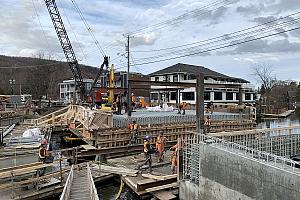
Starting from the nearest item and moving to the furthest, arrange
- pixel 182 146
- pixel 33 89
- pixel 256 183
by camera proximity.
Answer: pixel 256 183
pixel 182 146
pixel 33 89

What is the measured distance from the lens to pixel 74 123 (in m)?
29.0

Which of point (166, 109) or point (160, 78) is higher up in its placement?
point (160, 78)

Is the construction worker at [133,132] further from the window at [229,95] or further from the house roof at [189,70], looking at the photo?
the house roof at [189,70]

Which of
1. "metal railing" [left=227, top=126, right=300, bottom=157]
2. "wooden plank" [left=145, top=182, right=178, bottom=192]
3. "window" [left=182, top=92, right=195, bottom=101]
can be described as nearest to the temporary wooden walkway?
"wooden plank" [left=145, top=182, right=178, bottom=192]

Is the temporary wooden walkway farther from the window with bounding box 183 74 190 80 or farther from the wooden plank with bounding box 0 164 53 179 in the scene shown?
the window with bounding box 183 74 190 80

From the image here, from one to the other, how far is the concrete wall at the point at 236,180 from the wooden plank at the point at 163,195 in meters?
0.44

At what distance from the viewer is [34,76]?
7894 centimetres

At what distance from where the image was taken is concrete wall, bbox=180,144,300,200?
731 cm

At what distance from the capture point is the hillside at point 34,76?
78019 millimetres

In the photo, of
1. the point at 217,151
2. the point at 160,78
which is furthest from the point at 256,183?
the point at 160,78

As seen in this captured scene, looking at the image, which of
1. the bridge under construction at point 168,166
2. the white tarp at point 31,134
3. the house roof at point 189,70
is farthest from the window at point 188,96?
the white tarp at point 31,134

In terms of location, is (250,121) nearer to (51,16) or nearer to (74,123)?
(74,123)

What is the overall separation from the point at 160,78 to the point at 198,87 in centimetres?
5247

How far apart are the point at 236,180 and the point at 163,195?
362cm
